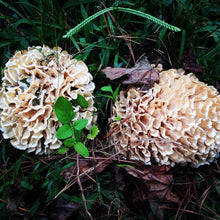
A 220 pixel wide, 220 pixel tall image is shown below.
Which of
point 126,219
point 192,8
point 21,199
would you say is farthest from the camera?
point 192,8

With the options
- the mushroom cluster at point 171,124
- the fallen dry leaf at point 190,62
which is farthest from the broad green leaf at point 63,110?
the fallen dry leaf at point 190,62

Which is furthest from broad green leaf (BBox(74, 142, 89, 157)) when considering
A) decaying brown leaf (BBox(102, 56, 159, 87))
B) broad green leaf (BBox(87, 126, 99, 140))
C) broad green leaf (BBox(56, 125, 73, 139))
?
decaying brown leaf (BBox(102, 56, 159, 87))

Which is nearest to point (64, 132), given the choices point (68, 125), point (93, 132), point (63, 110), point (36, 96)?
point (68, 125)

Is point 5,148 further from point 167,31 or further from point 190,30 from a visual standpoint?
point 190,30

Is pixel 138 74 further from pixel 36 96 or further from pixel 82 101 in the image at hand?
pixel 36 96

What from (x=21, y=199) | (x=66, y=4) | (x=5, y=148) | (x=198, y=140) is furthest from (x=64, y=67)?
(x=198, y=140)

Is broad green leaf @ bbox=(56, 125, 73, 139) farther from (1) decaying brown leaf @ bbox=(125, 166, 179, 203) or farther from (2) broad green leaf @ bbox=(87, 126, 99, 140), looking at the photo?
(1) decaying brown leaf @ bbox=(125, 166, 179, 203)

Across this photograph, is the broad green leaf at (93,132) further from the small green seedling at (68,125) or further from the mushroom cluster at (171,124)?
the mushroom cluster at (171,124)
